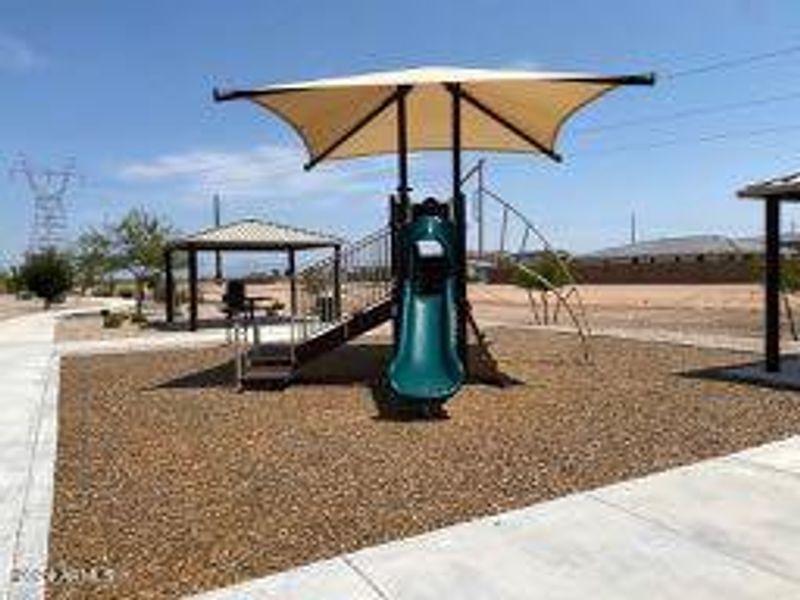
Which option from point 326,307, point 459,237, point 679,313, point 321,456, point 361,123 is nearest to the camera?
point 321,456

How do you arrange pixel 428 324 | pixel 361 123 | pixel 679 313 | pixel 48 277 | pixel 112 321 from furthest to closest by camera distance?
pixel 48 277 < pixel 679 313 < pixel 112 321 < pixel 361 123 < pixel 428 324

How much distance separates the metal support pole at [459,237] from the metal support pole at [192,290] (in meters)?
15.1

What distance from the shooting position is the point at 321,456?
382 inches

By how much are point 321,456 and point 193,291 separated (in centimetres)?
2093

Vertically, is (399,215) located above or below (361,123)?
below

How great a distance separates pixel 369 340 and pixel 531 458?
14.5 metres

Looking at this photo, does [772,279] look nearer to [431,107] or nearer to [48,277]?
[431,107]

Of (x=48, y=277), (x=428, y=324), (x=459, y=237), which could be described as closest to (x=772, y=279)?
(x=459, y=237)

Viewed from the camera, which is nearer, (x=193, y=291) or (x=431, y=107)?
(x=431, y=107)

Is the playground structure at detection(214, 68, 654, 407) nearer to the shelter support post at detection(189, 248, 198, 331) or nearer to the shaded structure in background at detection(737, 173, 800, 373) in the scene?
the shaded structure in background at detection(737, 173, 800, 373)

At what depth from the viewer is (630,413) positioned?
11.6 metres

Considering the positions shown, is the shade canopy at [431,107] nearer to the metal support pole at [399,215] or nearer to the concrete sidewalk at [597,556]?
the metal support pole at [399,215]

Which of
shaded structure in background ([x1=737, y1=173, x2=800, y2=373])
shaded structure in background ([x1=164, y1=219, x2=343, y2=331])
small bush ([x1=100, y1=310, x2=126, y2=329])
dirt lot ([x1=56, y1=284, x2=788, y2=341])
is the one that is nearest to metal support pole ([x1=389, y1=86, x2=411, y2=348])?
shaded structure in background ([x1=737, y1=173, x2=800, y2=373])

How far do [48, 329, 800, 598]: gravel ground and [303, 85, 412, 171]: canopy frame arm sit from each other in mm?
4695
